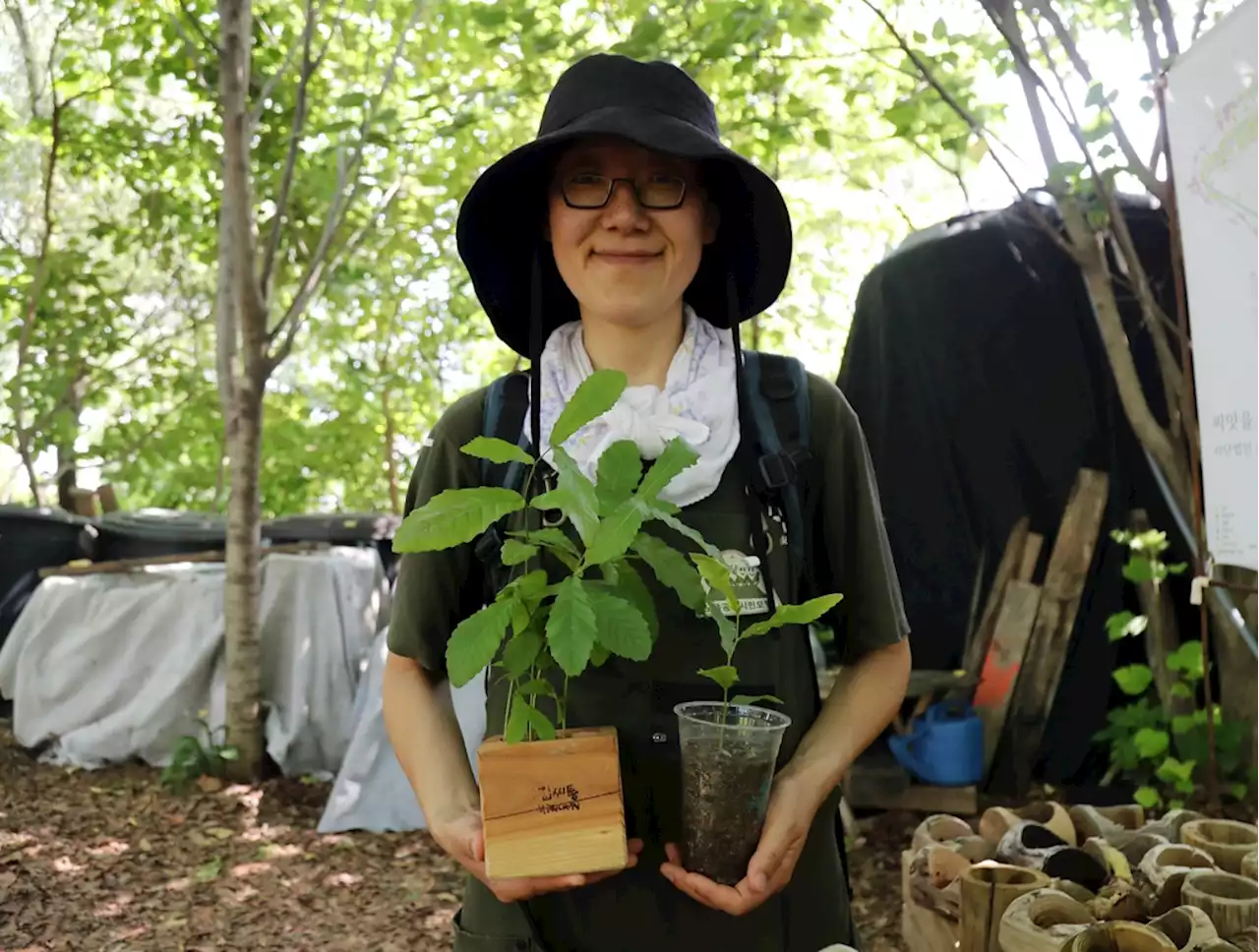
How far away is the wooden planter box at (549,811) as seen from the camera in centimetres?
101

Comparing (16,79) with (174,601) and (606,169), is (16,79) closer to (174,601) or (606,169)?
(174,601)

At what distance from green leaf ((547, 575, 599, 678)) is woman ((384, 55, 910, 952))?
21 cm

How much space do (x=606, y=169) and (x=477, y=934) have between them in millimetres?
914

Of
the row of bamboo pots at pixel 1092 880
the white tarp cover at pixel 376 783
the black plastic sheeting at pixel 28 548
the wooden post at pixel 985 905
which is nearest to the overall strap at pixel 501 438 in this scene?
the row of bamboo pots at pixel 1092 880

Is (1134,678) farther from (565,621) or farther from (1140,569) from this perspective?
(565,621)

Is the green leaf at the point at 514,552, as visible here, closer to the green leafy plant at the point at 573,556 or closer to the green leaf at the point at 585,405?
the green leafy plant at the point at 573,556

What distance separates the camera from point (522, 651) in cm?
105

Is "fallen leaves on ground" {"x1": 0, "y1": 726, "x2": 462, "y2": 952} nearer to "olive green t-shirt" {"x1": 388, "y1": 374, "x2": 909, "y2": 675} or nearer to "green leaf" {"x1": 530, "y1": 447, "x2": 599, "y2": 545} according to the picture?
"olive green t-shirt" {"x1": 388, "y1": 374, "x2": 909, "y2": 675}

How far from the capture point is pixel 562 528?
1172 millimetres

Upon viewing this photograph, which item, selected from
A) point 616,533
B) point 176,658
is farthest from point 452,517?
point 176,658

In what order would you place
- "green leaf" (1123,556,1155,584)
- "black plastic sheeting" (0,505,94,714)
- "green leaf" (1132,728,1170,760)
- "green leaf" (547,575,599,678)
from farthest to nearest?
"black plastic sheeting" (0,505,94,714)
"green leaf" (1123,556,1155,584)
"green leaf" (1132,728,1170,760)
"green leaf" (547,575,599,678)

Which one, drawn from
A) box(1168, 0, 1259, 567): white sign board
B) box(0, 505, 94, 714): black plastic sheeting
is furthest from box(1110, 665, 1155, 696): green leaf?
box(0, 505, 94, 714): black plastic sheeting

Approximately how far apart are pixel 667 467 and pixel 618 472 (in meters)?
0.05

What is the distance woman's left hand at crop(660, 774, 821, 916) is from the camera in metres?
1.04
